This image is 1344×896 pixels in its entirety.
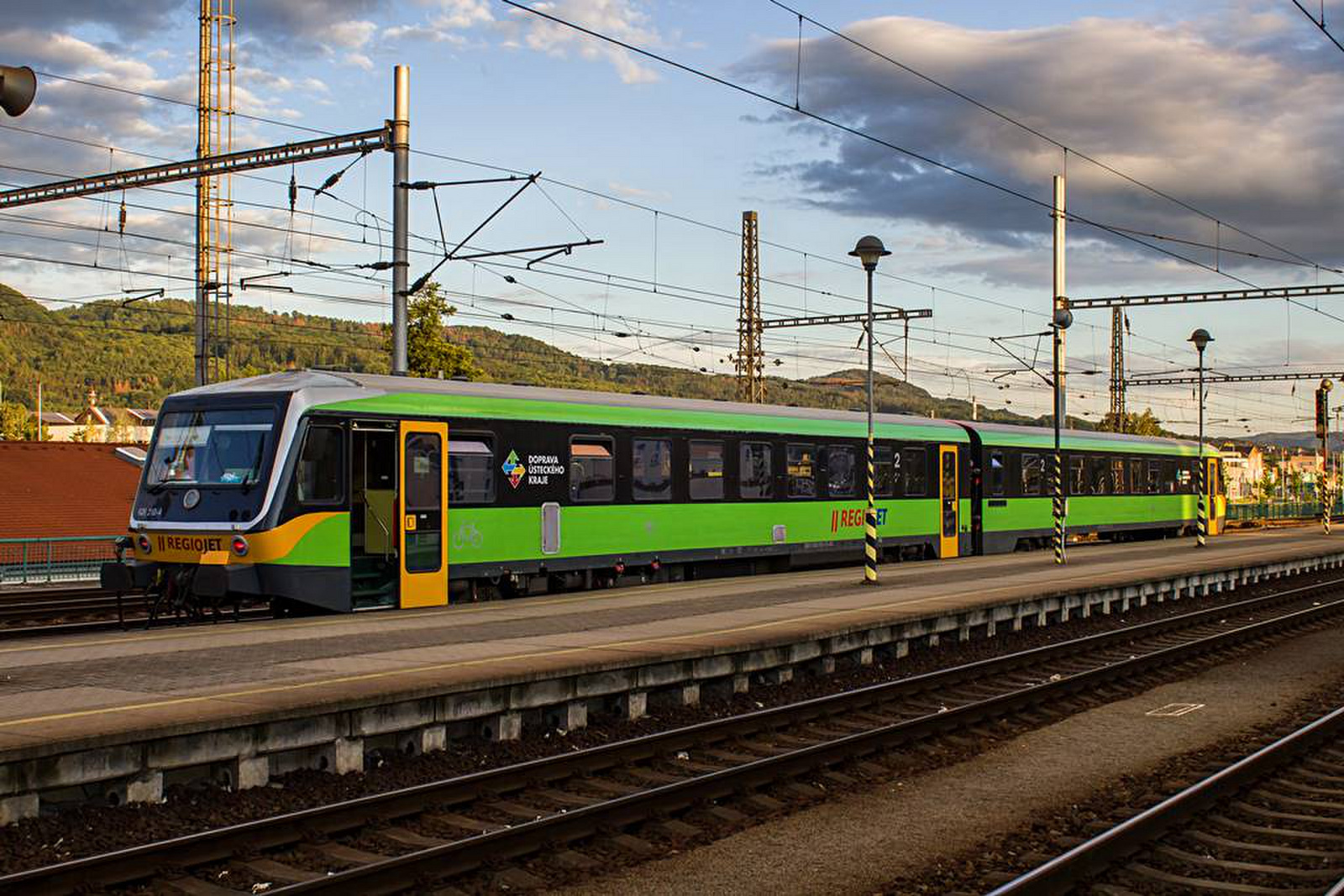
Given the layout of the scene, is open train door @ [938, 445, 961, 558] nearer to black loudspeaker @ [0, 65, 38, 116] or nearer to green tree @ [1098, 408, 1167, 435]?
black loudspeaker @ [0, 65, 38, 116]

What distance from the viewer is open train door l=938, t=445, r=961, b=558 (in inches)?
1256

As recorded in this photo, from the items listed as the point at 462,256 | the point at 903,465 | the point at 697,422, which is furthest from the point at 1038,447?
the point at 462,256

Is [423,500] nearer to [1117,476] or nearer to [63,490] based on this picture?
[63,490]

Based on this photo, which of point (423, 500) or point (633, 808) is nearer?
point (633, 808)

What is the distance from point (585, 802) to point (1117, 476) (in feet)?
114

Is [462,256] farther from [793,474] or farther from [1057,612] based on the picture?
[1057,612]

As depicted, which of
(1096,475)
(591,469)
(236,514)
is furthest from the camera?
(1096,475)

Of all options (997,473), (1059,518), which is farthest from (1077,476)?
(1059,518)

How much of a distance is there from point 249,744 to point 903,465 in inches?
885

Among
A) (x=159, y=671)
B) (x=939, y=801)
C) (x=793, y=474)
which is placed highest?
(x=793, y=474)

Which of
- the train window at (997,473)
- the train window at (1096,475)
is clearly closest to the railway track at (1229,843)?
the train window at (997,473)

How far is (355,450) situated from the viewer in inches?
703

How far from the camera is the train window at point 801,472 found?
2653 centimetres

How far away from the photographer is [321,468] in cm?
1730
